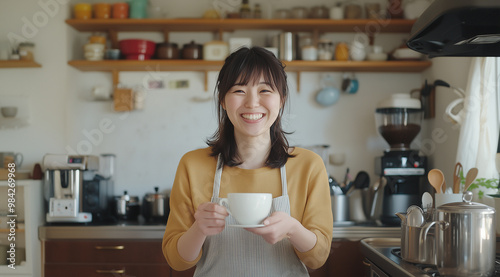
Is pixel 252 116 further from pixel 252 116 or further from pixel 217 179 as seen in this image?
pixel 217 179

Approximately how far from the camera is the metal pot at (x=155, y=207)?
119 inches

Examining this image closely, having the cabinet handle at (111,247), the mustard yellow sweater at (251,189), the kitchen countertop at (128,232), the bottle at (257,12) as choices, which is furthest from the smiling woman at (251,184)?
the bottle at (257,12)

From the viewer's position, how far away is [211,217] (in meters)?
1.05

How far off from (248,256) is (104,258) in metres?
1.79

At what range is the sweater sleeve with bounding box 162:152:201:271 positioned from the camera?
1222mm

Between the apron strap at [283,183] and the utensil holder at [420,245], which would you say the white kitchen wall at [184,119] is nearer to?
the utensil holder at [420,245]

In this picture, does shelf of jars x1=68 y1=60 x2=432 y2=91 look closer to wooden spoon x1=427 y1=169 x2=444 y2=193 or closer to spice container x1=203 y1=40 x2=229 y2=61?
spice container x1=203 y1=40 x2=229 y2=61

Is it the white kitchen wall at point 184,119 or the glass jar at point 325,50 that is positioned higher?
the glass jar at point 325,50

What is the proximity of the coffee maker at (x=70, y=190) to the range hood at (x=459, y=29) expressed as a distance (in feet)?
7.20

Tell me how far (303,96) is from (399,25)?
2.58ft

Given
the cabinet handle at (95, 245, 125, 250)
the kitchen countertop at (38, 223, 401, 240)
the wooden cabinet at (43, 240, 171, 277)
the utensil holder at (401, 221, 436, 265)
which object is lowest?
the wooden cabinet at (43, 240, 171, 277)

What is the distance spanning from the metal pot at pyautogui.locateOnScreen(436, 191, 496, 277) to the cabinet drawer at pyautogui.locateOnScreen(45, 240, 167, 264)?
6.03 feet

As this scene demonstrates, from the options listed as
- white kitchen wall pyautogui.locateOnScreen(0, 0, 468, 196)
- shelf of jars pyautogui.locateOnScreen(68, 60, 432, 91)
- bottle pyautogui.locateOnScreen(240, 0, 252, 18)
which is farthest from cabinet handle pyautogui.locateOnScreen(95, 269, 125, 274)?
bottle pyautogui.locateOnScreen(240, 0, 252, 18)

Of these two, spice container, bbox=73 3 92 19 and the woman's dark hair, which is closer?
the woman's dark hair
